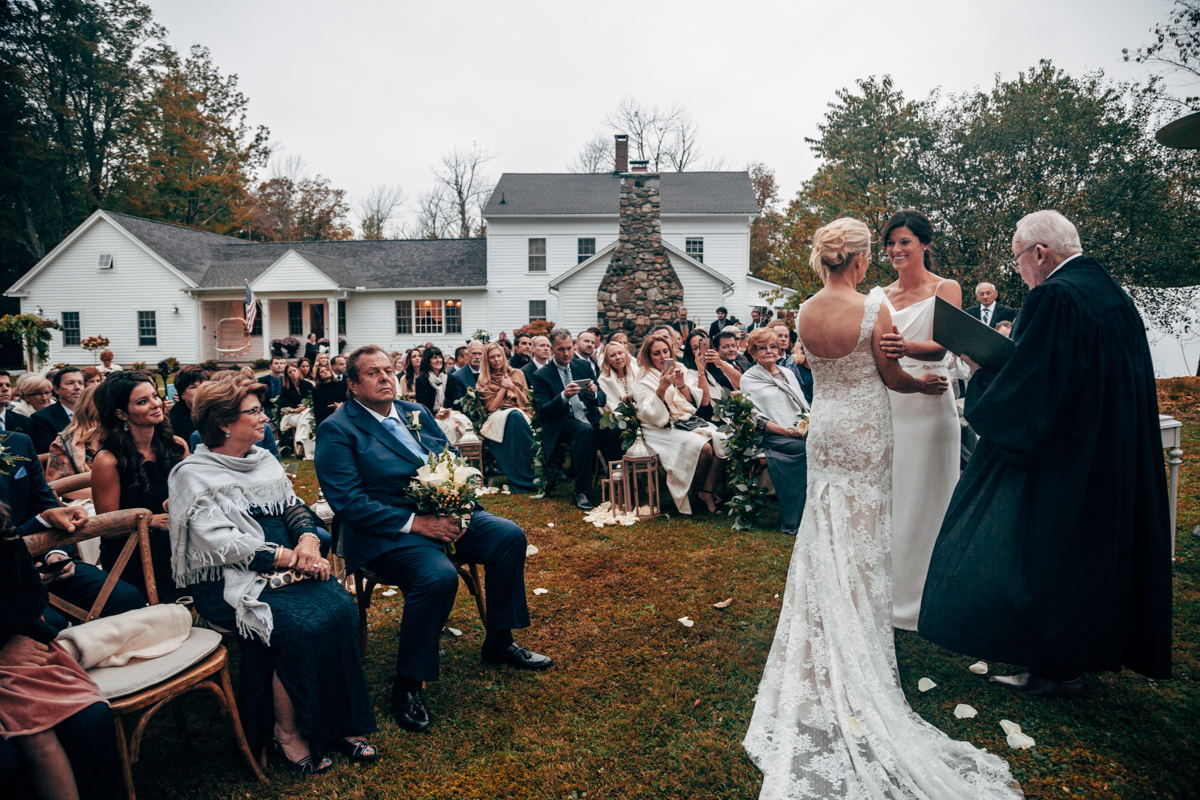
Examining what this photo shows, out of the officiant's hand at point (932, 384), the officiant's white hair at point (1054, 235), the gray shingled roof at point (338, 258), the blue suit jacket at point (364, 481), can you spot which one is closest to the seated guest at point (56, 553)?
the blue suit jacket at point (364, 481)

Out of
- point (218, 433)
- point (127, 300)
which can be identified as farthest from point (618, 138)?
point (218, 433)

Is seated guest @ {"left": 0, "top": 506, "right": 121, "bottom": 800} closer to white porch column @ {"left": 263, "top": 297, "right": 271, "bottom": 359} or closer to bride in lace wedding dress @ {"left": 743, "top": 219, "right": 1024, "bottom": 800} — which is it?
bride in lace wedding dress @ {"left": 743, "top": 219, "right": 1024, "bottom": 800}

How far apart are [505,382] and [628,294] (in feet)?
42.7

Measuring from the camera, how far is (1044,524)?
9.50ft

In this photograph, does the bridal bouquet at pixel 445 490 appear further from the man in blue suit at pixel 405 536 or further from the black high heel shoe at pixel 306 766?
the black high heel shoe at pixel 306 766

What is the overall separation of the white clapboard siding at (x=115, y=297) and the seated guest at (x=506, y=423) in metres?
22.2

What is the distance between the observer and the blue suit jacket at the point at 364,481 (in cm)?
332

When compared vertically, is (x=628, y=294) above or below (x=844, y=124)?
below

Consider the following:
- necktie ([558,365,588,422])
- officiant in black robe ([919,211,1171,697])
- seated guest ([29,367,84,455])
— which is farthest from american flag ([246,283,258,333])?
officiant in black robe ([919,211,1171,697])

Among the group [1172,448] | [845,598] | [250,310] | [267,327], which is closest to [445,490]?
[845,598]

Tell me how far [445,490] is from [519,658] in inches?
40.6

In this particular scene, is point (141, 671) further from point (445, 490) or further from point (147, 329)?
point (147, 329)

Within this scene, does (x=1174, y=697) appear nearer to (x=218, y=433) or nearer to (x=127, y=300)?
(x=218, y=433)

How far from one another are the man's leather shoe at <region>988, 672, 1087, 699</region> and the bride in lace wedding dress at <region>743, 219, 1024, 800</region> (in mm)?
681
